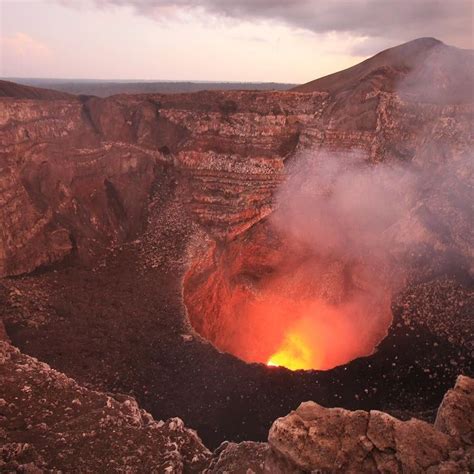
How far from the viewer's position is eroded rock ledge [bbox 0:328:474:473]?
335 inches

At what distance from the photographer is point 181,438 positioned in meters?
12.2

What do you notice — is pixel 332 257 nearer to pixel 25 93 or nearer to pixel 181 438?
pixel 181 438

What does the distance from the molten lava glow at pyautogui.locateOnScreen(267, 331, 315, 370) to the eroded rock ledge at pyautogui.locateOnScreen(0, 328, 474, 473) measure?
17.2 metres

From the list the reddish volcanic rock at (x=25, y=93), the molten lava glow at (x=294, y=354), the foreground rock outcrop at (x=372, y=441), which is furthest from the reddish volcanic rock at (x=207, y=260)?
the reddish volcanic rock at (x=25, y=93)

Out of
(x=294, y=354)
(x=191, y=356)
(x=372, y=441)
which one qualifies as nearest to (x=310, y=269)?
(x=294, y=354)

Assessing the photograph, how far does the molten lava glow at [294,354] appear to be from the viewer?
2955cm

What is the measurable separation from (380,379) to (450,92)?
1973cm

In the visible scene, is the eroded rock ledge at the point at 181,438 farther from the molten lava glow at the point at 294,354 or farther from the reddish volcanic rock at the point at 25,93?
the reddish volcanic rock at the point at 25,93

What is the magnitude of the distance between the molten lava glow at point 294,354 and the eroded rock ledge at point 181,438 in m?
17.2

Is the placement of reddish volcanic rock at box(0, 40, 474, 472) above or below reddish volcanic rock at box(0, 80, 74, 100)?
below

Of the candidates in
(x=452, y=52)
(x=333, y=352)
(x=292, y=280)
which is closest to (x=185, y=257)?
(x=292, y=280)

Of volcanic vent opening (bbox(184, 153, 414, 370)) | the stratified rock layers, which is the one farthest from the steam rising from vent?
the stratified rock layers

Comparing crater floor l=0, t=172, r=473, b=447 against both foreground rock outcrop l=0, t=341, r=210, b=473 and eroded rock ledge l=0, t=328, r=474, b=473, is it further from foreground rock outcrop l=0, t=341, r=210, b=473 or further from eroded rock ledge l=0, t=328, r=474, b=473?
foreground rock outcrop l=0, t=341, r=210, b=473

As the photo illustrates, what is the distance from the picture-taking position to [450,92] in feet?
90.8
